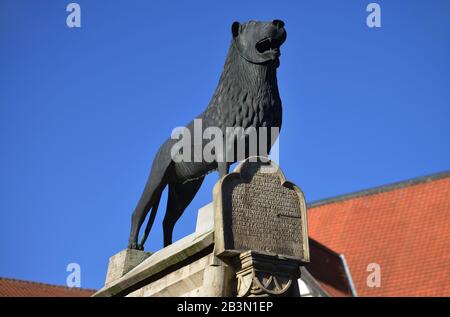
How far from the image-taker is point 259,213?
22.4 ft

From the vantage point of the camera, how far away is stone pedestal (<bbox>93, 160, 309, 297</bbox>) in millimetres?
6555

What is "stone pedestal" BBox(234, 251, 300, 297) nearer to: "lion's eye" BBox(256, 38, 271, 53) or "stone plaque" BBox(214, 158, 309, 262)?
"stone plaque" BBox(214, 158, 309, 262)

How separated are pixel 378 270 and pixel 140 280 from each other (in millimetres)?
14952

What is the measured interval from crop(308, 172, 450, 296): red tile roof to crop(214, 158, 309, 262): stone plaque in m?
13.9

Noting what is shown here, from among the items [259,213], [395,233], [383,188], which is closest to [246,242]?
[259,213]

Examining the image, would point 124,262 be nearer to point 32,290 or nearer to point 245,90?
point 245,90

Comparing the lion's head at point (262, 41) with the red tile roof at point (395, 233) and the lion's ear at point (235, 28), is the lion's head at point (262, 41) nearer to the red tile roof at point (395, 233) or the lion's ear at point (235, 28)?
the lion's ear at point (235, 28)

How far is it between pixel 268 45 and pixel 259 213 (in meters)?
1.74

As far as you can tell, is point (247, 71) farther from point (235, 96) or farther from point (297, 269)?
point (297, 269)

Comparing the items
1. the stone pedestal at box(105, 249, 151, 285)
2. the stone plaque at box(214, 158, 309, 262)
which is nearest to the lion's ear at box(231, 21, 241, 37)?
the stone plaque at box(214, 158, 309, 262)

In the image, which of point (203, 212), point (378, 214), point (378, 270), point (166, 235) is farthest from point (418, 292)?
point (203, 212)

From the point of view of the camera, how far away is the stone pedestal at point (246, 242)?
6555 millimetres

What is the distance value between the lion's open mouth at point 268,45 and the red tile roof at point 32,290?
25.7 m
